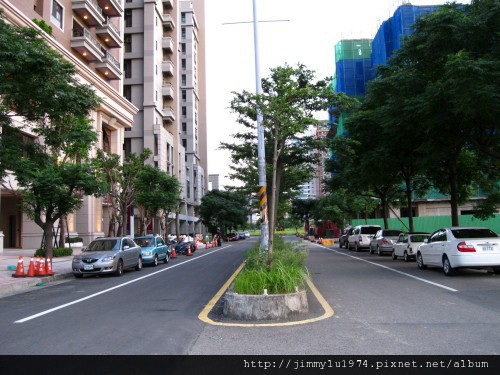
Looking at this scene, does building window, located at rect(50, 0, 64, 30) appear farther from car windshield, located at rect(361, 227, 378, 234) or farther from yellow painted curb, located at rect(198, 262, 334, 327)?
yellow painted curb, located at rect(198, 262, 334, 327)

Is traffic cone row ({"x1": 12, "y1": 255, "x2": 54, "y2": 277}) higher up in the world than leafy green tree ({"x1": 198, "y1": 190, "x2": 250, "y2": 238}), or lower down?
lower down

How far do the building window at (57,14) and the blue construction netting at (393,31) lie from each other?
1146 inches

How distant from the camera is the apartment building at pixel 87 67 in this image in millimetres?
33344

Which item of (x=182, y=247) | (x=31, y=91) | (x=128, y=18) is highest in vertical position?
(x=128, y=18)

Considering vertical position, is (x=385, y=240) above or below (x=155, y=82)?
below

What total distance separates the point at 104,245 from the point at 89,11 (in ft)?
87.6

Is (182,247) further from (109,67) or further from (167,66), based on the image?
(167,66)

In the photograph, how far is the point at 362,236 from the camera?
101ft

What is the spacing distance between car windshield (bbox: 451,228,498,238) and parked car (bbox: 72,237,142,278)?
11833 millimetres

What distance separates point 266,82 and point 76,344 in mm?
11441

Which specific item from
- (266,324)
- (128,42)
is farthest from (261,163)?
(128,42)

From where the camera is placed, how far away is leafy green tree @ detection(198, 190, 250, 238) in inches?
2689

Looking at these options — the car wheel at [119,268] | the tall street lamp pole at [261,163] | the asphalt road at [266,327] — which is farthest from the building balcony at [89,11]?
the asphalt road at [266,327]

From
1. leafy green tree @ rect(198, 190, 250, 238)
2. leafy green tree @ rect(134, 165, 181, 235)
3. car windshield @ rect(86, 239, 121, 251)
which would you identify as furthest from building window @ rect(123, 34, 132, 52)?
car windshield @ rect(86, 239, 121, 251)
